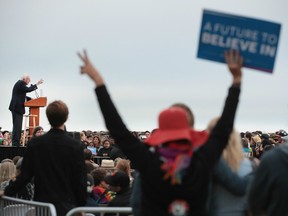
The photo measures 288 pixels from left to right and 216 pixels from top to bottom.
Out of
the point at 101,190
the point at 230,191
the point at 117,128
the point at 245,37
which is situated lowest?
the point at 101,190

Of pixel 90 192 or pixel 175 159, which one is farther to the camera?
pixel 90 192

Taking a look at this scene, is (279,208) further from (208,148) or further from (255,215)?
(208,148)

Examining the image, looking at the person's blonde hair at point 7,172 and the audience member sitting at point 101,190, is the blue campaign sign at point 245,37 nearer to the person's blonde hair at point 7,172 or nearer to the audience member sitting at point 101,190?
the audience member sitting at point 101,190

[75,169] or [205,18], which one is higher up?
[205,18]

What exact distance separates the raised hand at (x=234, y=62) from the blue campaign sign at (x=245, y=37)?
45 millimetres

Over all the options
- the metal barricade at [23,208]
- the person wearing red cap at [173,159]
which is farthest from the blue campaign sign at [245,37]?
the metal barricade at [23,208]

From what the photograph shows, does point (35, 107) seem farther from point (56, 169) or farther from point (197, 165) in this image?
point (197, 165)

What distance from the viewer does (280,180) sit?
13.1ft

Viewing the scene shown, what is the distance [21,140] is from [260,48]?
1506 centimetres

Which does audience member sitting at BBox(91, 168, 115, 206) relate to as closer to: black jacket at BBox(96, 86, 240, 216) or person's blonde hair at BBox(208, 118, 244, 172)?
person's blonde hair at BBox(208, 118, 244, 172)

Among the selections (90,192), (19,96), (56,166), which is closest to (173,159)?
(56,166)

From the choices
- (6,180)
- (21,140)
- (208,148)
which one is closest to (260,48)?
(208,148)

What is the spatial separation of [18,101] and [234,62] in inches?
517

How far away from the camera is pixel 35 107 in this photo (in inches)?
698
